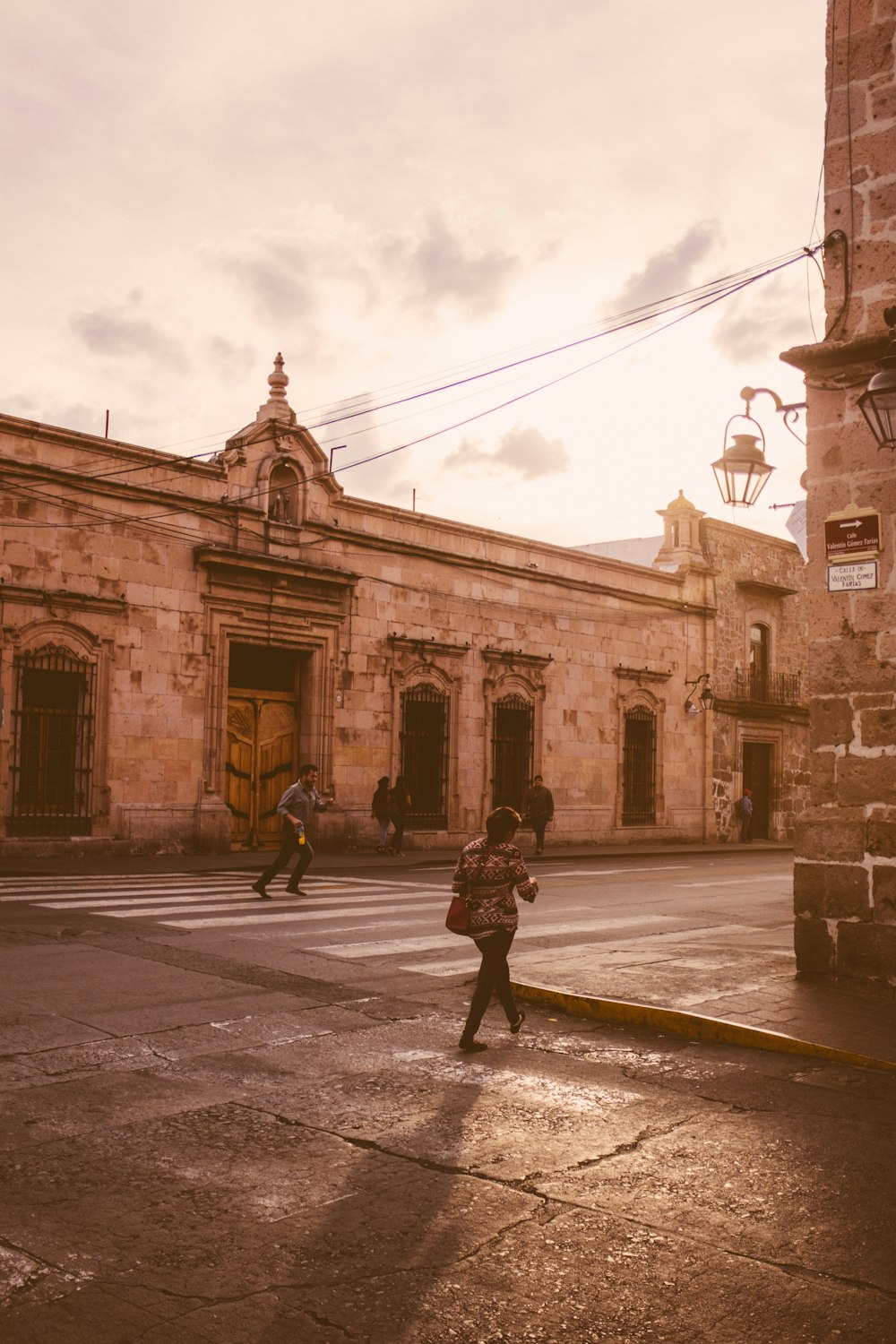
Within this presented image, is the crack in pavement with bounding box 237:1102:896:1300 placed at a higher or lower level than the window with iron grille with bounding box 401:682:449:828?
lower

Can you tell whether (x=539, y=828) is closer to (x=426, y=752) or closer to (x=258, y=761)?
(x=426, y=752)

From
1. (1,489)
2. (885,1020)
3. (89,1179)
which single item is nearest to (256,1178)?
(89,1179)

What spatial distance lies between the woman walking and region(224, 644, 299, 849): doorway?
51.4 feet

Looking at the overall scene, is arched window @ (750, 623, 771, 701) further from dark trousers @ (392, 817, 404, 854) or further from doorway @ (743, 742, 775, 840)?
dark trousers @ (392, 817, 404, 854)

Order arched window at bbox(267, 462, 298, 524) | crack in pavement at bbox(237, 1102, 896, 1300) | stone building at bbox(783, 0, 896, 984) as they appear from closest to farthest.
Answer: crack in pavement at bbox(237, 1102, 896, 1300), stone building at bbox(783, 0, 896, 984), arched window at bbox(267, 462, 298, 524)

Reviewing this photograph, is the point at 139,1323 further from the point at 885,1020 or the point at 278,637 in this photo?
the point at 278,637

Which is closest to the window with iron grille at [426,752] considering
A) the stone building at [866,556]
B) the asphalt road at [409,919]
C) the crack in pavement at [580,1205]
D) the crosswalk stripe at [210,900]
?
the asphalt road at [409,919]

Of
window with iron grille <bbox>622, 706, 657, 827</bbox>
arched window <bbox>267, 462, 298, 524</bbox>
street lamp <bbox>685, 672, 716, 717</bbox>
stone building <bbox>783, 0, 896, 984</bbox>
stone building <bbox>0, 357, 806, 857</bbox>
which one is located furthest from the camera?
street lamp <bbox>685, 672, 716, 717</bbox>

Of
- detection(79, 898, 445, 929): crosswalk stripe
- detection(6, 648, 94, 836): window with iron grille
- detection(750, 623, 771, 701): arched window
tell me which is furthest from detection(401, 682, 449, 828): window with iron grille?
detection(750, 623, 771, 701): arched window

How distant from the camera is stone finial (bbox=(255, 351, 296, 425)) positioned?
2339 centimetres

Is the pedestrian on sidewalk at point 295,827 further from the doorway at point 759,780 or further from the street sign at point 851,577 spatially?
the doorway at point 759,780

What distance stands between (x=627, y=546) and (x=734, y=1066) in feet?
112

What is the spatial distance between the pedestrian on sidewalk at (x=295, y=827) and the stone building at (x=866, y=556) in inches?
259

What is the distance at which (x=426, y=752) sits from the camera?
2611 centimetres
